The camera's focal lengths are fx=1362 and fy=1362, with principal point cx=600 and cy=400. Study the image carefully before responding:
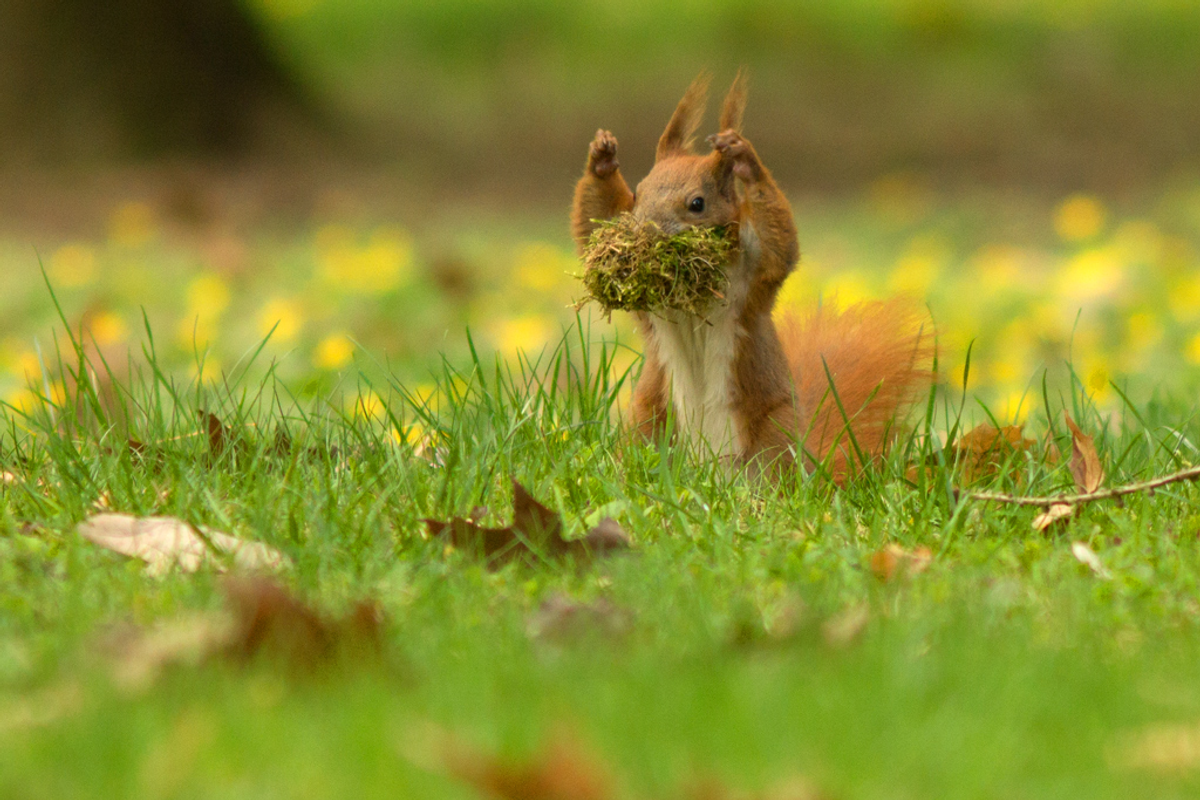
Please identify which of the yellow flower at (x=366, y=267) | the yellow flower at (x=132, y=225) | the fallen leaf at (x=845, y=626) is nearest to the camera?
the fallen leaf at (x=845, y=626)

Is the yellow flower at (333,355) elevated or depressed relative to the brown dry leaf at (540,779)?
depressed

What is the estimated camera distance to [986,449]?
2.65 m

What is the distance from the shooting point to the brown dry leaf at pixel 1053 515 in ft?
7.27

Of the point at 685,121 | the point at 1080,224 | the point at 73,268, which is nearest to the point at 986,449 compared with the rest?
the point at 685,121

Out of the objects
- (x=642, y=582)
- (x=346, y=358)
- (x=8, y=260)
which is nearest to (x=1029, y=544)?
(x=642, y=582)

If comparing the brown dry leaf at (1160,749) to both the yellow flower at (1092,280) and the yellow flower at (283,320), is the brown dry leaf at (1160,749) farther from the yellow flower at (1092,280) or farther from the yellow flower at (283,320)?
the yellow flower at (1092,280)

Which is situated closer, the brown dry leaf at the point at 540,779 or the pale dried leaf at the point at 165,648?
the brown dry leaf at the point at 540,779

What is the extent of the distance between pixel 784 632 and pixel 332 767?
24.6 inches

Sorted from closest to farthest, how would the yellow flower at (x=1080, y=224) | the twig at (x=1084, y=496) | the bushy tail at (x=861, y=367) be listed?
the twig at (x=1084, y=496)
the bushy tail at (x=861, y=367)
the yellow flower at (x=1080, y=224)

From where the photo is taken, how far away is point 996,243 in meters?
8.45

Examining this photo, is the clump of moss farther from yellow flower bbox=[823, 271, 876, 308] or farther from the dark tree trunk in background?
the dark tree trunk in background

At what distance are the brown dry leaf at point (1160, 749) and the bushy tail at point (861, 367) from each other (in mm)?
1383

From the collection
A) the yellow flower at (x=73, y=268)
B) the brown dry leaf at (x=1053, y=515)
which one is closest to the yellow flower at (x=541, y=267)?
the yellow flower at (x=73, y=268)

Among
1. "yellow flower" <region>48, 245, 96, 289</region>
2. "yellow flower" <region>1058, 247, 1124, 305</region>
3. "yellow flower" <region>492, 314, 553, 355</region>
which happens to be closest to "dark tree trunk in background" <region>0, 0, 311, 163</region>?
"yellow flower" <region>48, 245, 96, 289</region>
